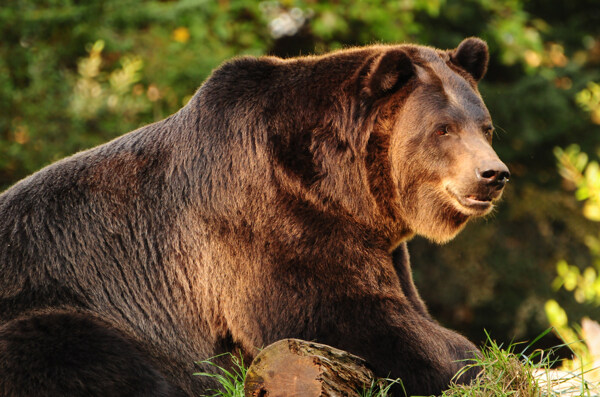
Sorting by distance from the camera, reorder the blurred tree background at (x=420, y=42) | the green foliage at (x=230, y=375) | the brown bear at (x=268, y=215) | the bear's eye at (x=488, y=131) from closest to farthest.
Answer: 1. the green foliage at (x=230, y=375)
2. the brown bear at (x=268, y=215)
3. the bear's eye at (x=488, y=131)
4. the blurred tree background at (x=420, y=42)

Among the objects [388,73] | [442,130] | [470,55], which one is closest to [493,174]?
[442,130]

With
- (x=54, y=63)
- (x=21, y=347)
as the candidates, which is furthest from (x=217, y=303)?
(x=54, y=63)

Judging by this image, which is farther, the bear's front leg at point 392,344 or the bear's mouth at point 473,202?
the bear's mouth at point 473,202

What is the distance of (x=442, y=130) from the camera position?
436 cm

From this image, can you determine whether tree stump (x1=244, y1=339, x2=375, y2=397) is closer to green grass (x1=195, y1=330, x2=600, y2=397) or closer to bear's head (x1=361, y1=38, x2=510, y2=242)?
green grass (x1=195, y1=330, x2=600, y2=397)

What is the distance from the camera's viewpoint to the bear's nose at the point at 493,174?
13.6 feet

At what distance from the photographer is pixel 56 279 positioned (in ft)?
14.1

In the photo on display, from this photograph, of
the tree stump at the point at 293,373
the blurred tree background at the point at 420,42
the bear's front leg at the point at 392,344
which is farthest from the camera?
the blurred tree background at the point at 420,42

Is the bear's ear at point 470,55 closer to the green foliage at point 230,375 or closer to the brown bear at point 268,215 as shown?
the brown bear at point 268,215

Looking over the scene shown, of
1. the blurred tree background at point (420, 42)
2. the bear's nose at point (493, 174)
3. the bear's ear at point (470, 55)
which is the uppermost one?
the bear's ear at point (470, 55)

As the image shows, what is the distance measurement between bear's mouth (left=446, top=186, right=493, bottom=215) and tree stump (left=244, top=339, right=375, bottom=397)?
1.34 meters

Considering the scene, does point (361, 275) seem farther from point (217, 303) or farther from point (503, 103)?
point (503, 103)

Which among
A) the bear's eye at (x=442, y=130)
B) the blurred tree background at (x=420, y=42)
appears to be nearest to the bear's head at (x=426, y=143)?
the bear's eye at (x=442, y=130)

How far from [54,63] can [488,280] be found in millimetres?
8759
